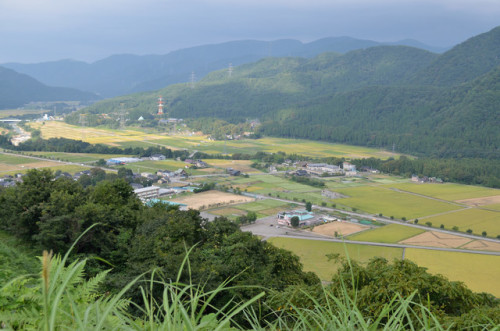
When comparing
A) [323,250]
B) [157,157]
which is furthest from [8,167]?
[323,250]

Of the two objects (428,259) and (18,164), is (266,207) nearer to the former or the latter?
(428,259)

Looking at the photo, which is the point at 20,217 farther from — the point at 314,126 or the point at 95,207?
the point at 314,126

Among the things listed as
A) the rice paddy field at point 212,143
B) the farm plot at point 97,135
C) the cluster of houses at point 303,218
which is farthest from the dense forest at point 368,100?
the cluster of houses at point 303,218

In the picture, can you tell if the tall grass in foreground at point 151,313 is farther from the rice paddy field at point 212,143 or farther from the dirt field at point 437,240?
the rice paddy field at point 212,143

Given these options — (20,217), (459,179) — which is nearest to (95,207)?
(20,217)

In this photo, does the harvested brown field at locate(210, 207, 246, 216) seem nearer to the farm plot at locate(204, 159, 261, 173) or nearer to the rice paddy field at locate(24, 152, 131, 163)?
the farm plot at locate(204, 159, 261, 173)
